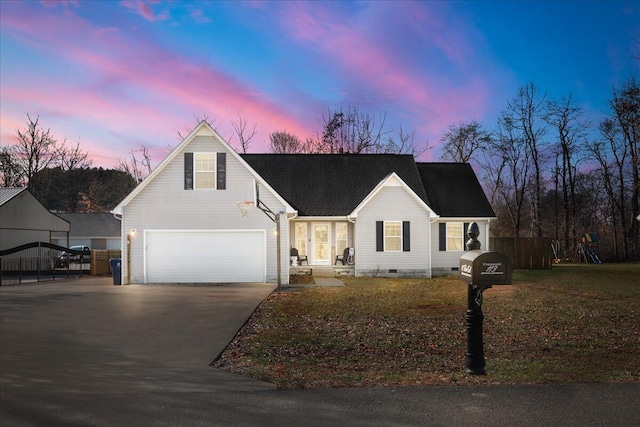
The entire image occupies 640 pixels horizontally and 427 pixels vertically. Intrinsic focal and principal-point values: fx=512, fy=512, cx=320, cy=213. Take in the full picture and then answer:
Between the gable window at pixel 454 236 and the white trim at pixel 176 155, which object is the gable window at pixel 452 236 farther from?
the white trim at pixel 176 155

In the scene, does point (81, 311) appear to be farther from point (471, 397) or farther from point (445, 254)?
point (445, 254)

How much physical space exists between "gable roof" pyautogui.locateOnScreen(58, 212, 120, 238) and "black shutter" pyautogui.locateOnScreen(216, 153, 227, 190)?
102ft

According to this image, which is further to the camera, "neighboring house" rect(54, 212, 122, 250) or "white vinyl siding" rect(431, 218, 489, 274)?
"neighboring house" rect(54, 212, 122, 250)

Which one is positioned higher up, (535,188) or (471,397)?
(535,188)

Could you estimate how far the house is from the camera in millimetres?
20484

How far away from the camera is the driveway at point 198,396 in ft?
16.9

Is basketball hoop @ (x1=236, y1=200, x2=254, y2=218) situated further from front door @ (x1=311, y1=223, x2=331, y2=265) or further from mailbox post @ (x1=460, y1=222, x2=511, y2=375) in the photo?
mailbox post @ (x1=460, y1=222, x2=511, y2=375)

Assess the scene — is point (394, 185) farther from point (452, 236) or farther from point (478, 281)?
point (478, 281)

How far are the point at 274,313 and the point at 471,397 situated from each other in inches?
302

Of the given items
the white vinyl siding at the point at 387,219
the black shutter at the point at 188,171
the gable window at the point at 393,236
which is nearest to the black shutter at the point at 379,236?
the gable window at the point at 393,236

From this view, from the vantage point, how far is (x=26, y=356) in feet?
26.1

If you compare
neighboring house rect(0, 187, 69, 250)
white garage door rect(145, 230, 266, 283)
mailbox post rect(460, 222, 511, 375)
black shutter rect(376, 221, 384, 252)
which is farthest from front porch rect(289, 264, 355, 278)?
neighboring house rect(0, 187, 69, 250)

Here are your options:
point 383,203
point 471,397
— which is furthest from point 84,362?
point 383,203

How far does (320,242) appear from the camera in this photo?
25703 millimetres
